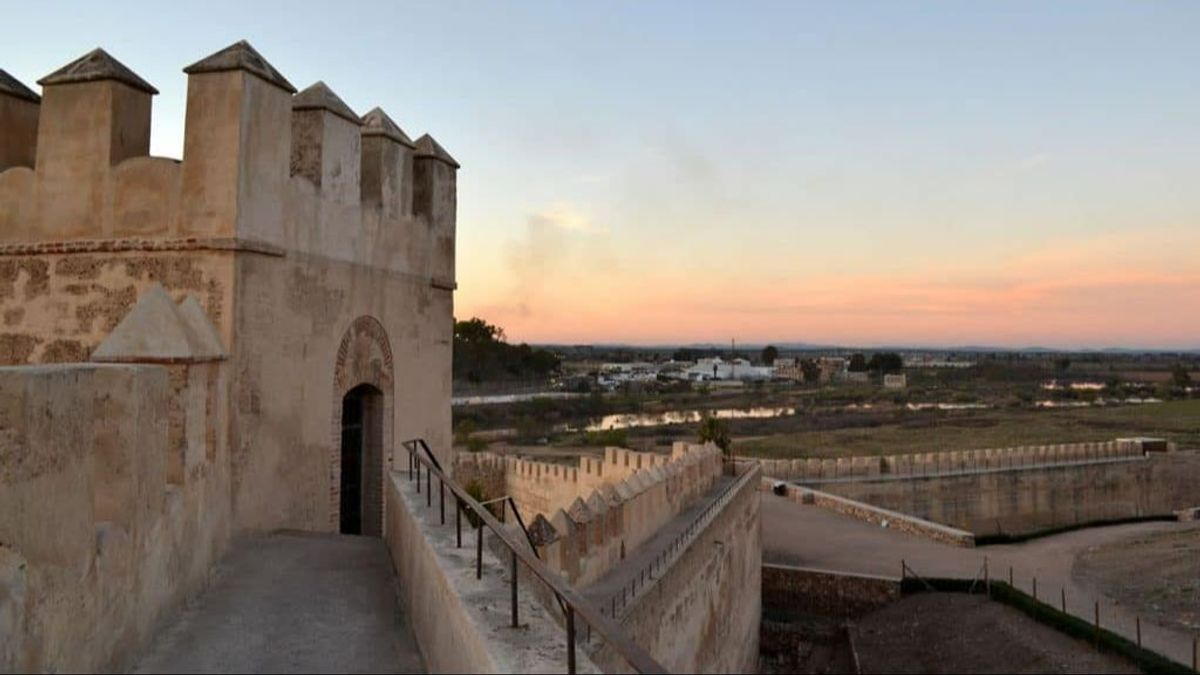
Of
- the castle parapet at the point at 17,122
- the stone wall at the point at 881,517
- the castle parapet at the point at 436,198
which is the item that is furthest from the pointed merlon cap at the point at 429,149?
the stone wall at the point at 881,517

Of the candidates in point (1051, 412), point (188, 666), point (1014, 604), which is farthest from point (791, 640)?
point (1051, 412)

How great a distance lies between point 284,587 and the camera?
592 centimetres

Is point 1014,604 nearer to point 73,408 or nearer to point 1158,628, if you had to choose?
point 1158,628

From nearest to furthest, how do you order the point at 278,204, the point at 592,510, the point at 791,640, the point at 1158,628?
the point at 278,204
the point at 592,510
the point at 1158,628
the point at 791,640

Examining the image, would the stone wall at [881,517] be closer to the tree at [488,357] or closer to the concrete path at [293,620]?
the concrete path at [293,620]

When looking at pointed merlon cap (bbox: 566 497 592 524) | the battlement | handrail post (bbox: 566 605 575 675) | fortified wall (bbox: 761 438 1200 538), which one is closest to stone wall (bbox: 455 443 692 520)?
pointed merlon cap (bbox: 566 497 592 524)

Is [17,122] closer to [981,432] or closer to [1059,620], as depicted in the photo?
[1059,620]

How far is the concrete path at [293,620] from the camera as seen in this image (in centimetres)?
450

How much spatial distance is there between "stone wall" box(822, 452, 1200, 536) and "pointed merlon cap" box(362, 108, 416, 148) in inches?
985

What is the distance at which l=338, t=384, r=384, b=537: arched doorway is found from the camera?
9.55m

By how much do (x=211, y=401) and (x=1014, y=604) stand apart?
16676mm

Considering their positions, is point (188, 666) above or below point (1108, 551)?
above

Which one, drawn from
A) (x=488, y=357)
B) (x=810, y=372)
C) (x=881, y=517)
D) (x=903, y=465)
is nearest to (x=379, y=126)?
(x=881, y=517)

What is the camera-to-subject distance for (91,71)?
7641 millimetres
